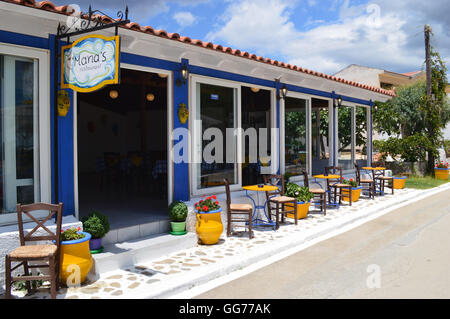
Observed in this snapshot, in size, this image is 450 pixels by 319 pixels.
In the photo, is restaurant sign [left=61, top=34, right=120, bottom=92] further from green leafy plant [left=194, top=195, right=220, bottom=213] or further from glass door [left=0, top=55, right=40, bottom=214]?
green leafy plant [left=194, top=195, right=220, bottom=213]

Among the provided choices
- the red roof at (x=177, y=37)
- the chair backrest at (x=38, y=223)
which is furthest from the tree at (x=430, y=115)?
the chair backrest at (x=38, y=223)

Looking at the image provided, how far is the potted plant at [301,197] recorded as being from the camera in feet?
25.7

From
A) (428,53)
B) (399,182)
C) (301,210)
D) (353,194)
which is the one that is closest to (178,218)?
(301,210)

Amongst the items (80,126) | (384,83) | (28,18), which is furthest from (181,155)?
(384,83)

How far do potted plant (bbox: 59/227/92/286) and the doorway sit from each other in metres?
1.28

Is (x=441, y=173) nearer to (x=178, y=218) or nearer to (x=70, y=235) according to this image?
(x=178, y=218)

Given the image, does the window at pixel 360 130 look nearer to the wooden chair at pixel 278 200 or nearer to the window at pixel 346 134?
the window at pixel 346 134

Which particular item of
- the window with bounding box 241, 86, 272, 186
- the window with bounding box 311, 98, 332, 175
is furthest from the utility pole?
the window with bounding box 241, 86, 272, 186

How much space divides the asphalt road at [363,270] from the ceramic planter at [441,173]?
9.53 meters

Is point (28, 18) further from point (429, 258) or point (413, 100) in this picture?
point (413, 100)

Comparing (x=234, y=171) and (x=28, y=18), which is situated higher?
(x=28, y=18)

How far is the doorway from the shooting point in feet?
23.3
